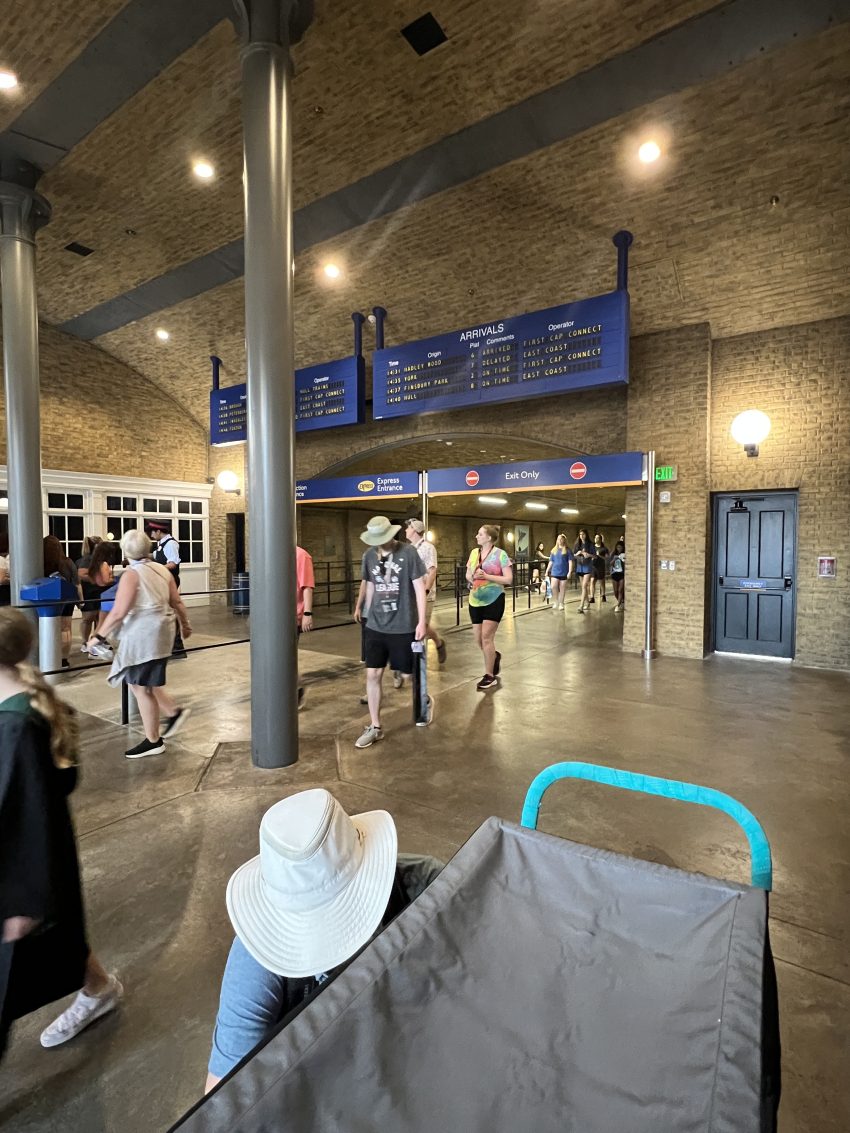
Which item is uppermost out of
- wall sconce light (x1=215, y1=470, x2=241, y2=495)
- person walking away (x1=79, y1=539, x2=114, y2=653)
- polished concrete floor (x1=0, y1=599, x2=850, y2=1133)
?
wall sconce light (x1=215, y1=470, x2=241, y2=495)

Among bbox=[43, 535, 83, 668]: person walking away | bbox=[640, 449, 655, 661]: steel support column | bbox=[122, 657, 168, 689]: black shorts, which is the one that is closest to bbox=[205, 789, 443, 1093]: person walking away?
bbox=[122, 657, 168, 689]: black shorts

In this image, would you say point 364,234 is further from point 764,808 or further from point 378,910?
point 378,910

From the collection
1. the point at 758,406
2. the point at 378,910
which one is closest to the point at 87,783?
the point at 378,910

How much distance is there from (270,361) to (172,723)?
2.96 m

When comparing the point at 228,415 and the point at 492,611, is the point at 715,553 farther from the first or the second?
the point at 228,415

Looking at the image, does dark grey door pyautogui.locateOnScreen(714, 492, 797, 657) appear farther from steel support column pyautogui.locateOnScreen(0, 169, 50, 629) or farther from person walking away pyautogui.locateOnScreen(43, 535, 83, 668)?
steel support column pyautogui.locateOnScreen(0, 169, 50, 629)

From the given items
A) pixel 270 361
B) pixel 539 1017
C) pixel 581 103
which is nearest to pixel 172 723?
pixel 270 361

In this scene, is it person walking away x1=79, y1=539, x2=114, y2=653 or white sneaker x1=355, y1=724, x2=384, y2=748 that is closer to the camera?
white sneaker x1=355, y1=724, x2=384, y2=748

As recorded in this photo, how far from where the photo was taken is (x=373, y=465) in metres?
12.1

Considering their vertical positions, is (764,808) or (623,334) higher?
(623,334)

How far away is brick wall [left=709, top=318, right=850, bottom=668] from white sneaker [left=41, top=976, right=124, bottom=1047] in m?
7.70

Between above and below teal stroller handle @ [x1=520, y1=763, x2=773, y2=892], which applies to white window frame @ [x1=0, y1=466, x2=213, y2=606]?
above

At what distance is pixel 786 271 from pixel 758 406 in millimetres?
1527

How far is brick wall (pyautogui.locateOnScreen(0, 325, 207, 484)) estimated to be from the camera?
10.8 meters
